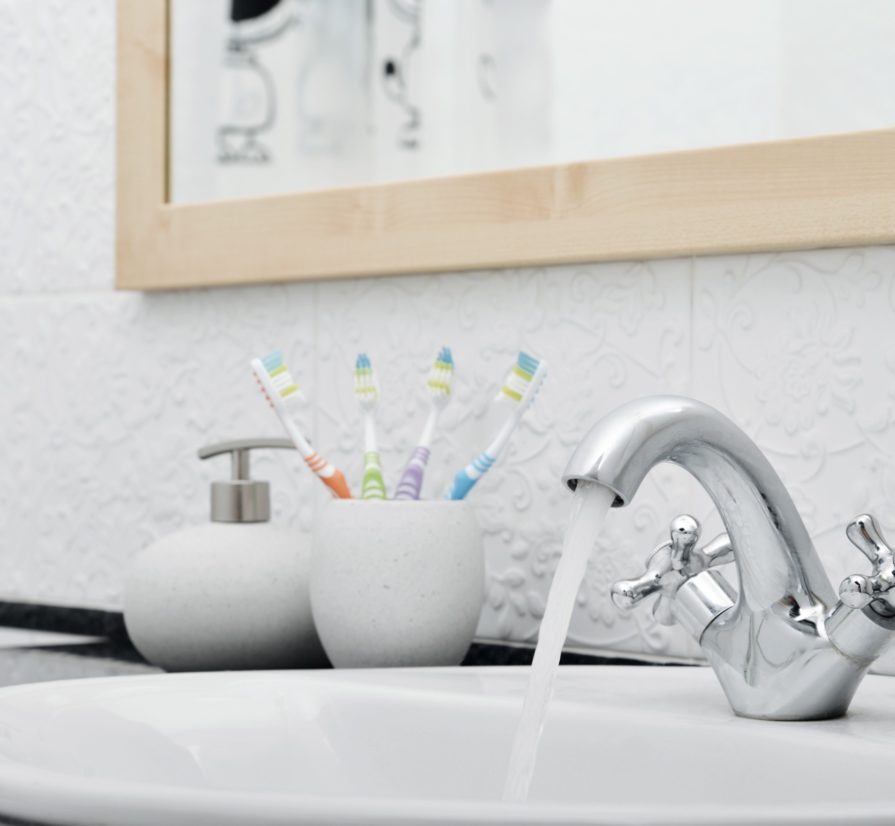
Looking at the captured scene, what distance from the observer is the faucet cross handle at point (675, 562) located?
2.24 feet

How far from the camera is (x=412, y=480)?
869 millimetres

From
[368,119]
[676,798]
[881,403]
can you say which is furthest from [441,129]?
[676,798]

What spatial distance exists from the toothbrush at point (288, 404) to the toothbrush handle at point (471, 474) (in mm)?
63

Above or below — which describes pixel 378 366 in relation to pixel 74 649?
above

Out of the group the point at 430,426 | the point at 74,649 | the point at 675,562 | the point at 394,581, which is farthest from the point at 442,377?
the point at 74,649

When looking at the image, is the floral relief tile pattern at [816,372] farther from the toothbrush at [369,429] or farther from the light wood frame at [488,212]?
the toothbrush at [369,429]

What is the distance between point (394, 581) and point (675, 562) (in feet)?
0.59

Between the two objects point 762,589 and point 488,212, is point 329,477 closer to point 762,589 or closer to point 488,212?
point 488,212

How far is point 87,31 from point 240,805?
893 mm

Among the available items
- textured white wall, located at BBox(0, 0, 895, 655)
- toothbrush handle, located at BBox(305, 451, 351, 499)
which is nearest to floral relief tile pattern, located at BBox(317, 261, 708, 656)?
textured white wall, located at BBox(0, 0, 895, 655)

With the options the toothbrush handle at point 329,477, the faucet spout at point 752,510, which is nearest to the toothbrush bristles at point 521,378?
the toothbrush handle at point 329,477

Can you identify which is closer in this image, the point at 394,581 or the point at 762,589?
the point at 762,589

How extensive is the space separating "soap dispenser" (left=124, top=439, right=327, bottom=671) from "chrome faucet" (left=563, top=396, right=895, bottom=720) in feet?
0.87

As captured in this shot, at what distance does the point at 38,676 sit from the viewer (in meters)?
0.90
